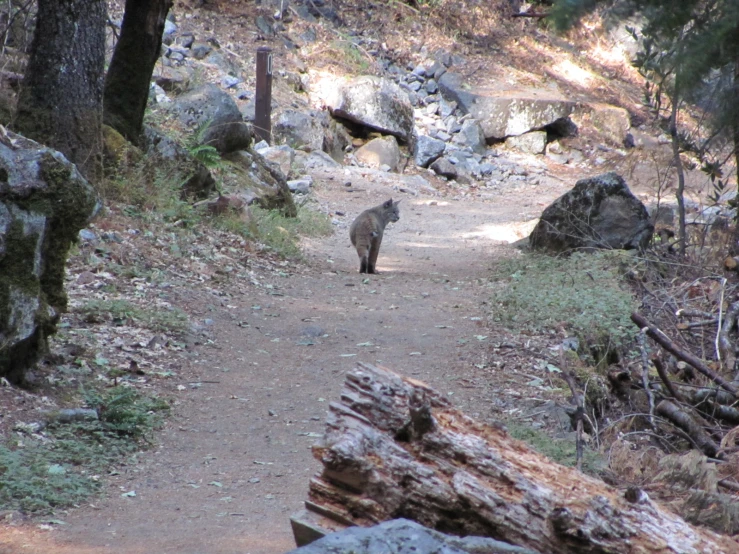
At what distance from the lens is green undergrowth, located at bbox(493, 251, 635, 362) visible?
822cm

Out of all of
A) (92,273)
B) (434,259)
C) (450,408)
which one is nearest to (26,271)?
(92,273)

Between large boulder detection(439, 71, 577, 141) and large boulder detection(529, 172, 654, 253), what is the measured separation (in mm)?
13356

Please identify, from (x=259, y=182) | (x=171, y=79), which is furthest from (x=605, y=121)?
(x=259, y=182)

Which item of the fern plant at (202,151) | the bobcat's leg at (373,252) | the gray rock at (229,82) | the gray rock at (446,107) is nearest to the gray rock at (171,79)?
the gray rock at (229,82)

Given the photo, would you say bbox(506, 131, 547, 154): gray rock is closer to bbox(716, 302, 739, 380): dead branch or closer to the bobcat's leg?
the bobcat's leg

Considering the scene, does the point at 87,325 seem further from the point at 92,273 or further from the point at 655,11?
the point at 655,11

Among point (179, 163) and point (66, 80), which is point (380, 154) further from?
point (66, 80)

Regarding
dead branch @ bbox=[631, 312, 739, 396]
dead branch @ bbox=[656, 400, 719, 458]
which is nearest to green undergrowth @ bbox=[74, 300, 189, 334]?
dead branch @ bbox=[631, 312, 739, 396]

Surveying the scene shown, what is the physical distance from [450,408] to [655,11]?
195cm

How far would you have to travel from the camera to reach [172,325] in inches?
299

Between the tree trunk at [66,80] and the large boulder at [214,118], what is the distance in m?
4.62

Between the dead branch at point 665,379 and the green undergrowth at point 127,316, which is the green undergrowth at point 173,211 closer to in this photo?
the green undergrowth at point 127,316

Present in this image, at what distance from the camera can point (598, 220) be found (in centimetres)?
1316

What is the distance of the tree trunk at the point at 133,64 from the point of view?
11.3 metres
